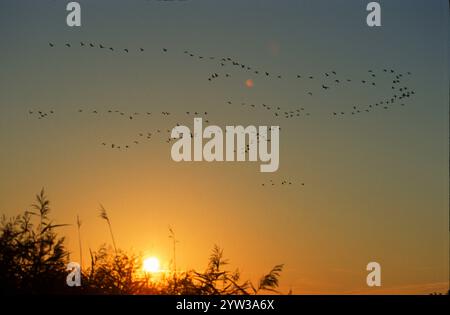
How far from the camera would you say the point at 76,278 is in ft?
28.8

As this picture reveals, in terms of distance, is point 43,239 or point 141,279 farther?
point 141,279
